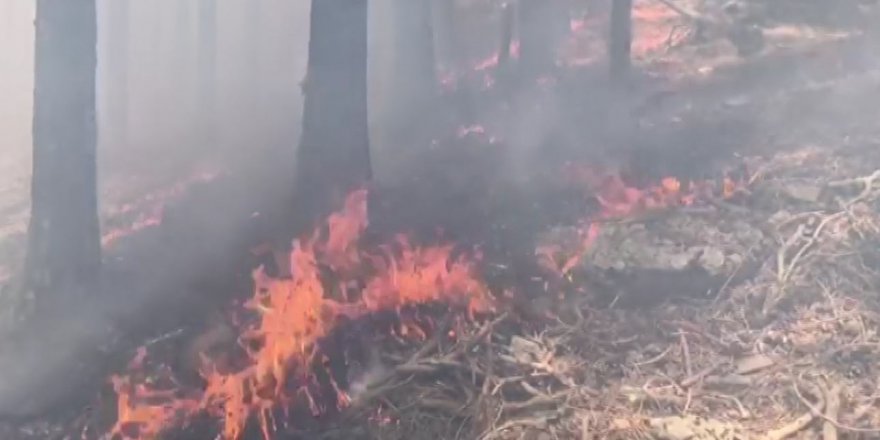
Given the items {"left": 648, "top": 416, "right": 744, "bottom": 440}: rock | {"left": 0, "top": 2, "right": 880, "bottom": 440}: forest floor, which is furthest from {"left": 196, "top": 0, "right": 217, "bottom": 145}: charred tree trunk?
{"left": 648, "top": 416, "right": 744, "bottom": 440}: rock

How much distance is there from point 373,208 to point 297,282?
1.69 meters

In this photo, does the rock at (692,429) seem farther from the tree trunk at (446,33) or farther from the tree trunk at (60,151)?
the tree trunk at (446,33)

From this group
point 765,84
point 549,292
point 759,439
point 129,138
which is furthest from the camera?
point 129,138

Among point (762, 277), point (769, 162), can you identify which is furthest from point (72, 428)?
point (769, 162)

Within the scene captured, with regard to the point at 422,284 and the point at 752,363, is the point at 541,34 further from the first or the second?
the point at 752,363

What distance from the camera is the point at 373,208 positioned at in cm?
771

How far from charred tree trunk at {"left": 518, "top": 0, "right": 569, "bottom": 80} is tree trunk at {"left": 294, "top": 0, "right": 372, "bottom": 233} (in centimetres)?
458

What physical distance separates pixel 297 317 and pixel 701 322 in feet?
10.7

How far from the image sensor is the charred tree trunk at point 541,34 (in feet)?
38.8

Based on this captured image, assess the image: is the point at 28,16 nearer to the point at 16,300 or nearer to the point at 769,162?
the point at 16,300

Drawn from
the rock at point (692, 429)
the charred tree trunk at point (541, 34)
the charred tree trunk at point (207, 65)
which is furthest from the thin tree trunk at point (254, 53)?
the rock at point (692, 429)

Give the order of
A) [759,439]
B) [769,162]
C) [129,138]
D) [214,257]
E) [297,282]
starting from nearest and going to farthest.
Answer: [759,439]
[297,282]
[214,257]
[769,162]
[129,138]

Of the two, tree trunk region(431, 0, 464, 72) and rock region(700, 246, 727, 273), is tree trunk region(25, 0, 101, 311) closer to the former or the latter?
rock region(700, 246, 727, 273)

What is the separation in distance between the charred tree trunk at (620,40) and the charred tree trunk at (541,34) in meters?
1.07
